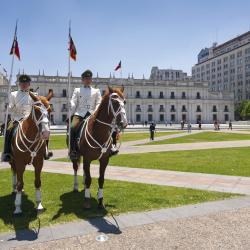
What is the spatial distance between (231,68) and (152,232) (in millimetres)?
130815

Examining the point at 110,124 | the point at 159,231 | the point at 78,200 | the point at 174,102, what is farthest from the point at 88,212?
the point at 174,102

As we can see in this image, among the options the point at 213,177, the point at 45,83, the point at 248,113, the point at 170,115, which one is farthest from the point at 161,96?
the point at 213,177

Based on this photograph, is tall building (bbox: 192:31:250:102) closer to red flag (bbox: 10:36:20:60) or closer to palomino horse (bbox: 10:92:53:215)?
red flag (bbox: 10:36:20:60)

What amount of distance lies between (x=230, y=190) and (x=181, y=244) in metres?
4.27

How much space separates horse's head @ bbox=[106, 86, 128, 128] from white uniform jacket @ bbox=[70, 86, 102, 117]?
1.42 meters

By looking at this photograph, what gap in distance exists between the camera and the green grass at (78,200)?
6820 millimetres

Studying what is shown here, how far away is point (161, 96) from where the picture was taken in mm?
108500

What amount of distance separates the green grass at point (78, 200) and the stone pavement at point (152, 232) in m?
0.40

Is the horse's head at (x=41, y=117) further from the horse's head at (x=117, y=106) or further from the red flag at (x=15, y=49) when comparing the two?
the red flag at (x=15, y=49)

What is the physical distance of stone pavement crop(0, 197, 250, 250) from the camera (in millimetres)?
5449

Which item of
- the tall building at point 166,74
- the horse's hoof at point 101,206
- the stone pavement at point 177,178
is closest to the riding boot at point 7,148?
the horse's hoof at point 101,206

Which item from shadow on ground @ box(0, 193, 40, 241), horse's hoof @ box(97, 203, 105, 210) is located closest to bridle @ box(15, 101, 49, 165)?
shadow on ground @ box(0, 193, 40, 241)

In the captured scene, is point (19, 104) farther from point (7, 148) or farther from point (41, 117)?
point (41, 117)

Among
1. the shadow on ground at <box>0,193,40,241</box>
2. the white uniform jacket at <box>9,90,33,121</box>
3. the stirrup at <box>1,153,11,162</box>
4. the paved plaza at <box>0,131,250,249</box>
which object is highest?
the white uniform jacket at <box>9,90,33,121</box>
